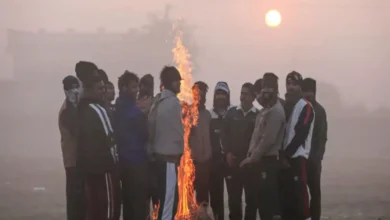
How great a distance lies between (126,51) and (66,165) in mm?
21279

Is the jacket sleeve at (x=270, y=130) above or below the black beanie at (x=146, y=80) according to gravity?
below

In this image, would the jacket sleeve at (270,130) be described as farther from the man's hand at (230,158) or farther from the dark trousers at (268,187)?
the man's hand at (230,158)

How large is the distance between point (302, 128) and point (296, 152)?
307mm

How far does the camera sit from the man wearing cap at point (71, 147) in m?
7.20

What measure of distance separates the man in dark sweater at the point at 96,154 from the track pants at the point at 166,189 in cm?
70

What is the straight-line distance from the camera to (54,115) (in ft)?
122

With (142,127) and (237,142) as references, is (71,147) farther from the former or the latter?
(237,142)

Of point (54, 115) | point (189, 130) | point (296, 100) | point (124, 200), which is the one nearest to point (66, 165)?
point (124, 200)

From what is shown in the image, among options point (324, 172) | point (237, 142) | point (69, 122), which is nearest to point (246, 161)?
point (237, 142)

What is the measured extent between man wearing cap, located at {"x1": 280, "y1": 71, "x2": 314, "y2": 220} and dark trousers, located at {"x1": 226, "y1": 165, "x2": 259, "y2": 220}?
0.78 metres

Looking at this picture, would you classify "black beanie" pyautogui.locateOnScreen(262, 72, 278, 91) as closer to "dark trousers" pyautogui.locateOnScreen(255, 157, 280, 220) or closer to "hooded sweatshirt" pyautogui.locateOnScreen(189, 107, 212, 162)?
"dark trousers" pyautogui.locateOnScreen(255, 157, 280, 220)

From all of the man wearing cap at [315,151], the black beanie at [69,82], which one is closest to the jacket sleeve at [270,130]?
the man wearing cap at [315,151]

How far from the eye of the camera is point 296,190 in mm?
7555

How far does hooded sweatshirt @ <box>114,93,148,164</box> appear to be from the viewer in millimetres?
7000
